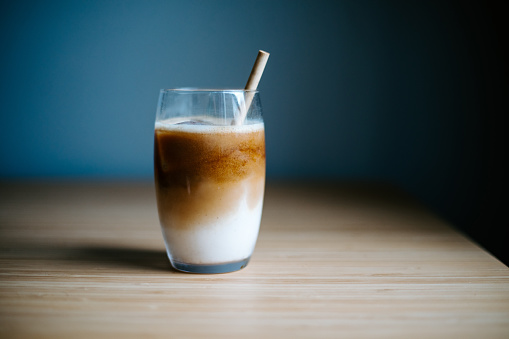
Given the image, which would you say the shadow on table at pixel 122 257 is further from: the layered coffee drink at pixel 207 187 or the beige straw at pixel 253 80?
the beige straw at pixel 253 80

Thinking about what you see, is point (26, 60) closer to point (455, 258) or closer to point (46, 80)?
point (46, 80)

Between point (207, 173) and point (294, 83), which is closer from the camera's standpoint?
point (207, 173)

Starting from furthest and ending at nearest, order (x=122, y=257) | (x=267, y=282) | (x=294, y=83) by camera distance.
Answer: (x=294, y=83)
(x=122, y=257)
(x=267, y=282)

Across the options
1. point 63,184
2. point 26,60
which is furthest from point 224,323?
point 26,60

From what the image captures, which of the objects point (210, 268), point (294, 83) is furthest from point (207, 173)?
point (294, 83)

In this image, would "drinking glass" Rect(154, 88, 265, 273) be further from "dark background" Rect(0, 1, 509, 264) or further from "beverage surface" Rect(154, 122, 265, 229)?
"dark background" Rect(0, 1, 509, 264)

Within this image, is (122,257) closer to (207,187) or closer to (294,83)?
(207,187)

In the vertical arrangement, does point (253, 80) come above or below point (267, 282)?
above

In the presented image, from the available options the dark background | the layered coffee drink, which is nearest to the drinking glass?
the layered coffee drink
